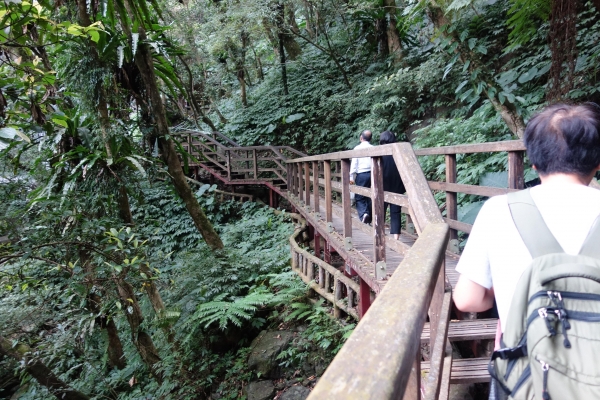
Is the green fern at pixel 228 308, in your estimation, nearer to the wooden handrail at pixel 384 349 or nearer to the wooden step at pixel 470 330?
the wooden step at pixel 470 330

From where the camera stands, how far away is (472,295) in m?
1.15

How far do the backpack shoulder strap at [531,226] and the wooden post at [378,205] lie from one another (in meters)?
1.64

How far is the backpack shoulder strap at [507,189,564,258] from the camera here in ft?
2.89

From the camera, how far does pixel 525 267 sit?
3.01 feet

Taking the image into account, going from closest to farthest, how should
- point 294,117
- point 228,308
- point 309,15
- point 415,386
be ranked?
point 415,386
point 228,308
point 294,117
point 309,15

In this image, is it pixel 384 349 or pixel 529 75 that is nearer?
pixel 384 349

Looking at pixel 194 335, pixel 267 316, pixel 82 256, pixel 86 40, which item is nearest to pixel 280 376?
pixel 267 316

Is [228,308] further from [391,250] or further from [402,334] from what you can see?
[402,334]

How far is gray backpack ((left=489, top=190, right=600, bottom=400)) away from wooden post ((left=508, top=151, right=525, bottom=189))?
2440mm

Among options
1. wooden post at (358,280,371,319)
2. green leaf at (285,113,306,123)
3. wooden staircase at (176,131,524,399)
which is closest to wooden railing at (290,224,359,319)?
wooden staircase at (176,131,524,399)

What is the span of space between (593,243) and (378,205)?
5.98 ft

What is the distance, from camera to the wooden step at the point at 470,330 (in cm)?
200

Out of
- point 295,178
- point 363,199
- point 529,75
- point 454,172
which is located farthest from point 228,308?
point 529,75

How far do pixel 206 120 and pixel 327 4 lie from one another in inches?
243
